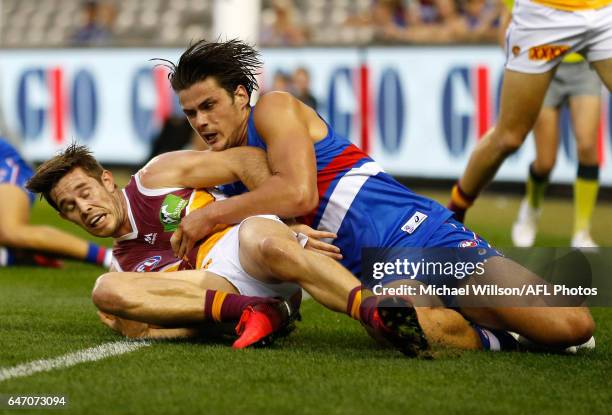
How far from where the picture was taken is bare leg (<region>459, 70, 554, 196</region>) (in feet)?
21.0

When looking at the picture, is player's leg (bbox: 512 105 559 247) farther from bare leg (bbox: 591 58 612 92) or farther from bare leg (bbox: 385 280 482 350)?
bare leg (bbox: 385 280 482 350)

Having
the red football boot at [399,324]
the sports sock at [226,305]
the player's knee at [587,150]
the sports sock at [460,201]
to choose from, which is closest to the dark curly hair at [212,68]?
the sports sock at [226,305]

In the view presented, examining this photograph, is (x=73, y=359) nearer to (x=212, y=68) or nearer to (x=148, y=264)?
(x=148, y=264)

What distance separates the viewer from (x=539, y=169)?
8.15 meters

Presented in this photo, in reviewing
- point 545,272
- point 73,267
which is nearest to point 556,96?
point 545,272

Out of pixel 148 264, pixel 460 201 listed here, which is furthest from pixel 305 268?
pixel 460 201

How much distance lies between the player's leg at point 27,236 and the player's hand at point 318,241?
3.29 m

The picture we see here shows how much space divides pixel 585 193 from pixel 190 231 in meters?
3.89

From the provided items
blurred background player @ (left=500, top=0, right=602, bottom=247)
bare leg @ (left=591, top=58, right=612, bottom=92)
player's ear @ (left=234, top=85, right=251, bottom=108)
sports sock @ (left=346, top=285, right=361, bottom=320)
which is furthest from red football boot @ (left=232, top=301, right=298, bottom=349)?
blurred background player @ (left=500, top=0, right=602, bottom=247)

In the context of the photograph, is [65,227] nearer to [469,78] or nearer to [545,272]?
[469,78]

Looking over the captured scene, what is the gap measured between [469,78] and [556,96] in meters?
3.57

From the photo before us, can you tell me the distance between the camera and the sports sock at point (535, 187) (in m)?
8.21

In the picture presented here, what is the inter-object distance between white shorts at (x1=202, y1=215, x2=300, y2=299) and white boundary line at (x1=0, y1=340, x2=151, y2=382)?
1.43 ft

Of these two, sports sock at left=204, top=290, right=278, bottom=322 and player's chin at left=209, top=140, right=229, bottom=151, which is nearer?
sports sock at left=204, top=290, right=278, bottom=322
